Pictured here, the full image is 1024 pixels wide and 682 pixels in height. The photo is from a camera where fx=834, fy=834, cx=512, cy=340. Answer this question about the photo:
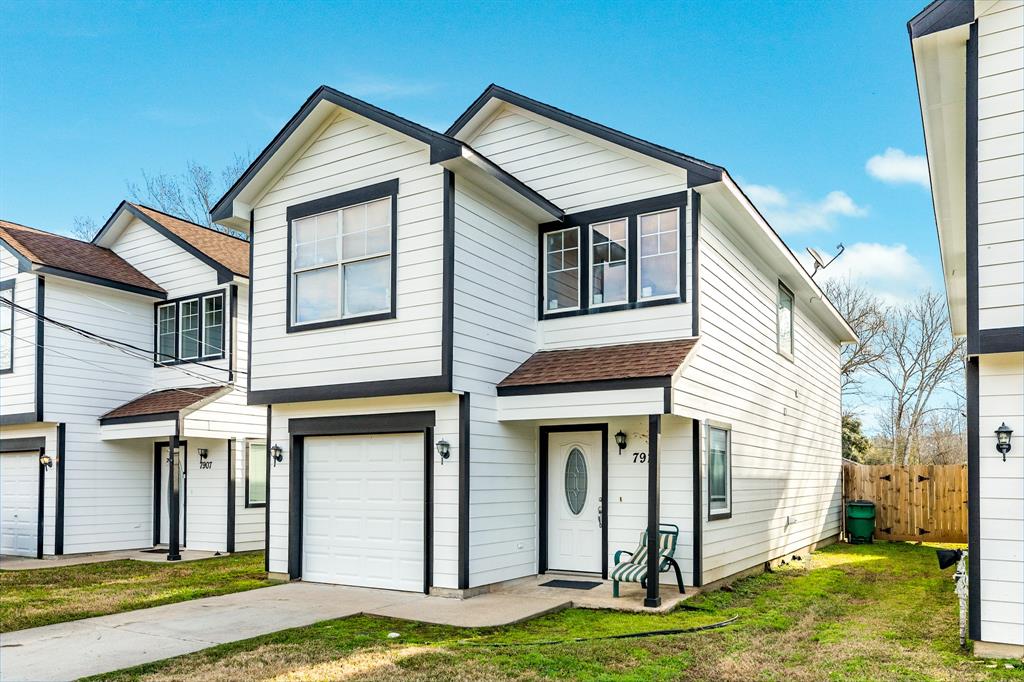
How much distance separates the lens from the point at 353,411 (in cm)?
1123

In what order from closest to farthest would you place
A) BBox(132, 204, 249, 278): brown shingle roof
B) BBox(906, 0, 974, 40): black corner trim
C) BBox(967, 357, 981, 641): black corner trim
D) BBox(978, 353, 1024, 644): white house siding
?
BBox(978, 353, 1024, 644): white house siding
BBox(967, 357, 981, 641): black corner trim
BBox(906, 0, 974, 40): black corner trim
BBox(132, 204, 249, 278): brown shingle roof

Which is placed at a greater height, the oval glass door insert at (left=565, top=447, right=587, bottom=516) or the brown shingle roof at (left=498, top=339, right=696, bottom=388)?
the brown shingle roof at (left=498, top=339, right=696, bottom=388)

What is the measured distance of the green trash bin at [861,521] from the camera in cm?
1769

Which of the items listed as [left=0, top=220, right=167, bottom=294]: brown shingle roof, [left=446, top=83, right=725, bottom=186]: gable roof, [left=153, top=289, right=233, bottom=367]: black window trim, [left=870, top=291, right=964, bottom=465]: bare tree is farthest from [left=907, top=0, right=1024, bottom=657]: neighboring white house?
[left=870, top=291, right=964, bottom=465]: bare tree

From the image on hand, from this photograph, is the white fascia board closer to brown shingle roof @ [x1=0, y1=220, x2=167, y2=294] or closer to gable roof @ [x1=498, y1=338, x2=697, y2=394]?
gable roof @ [x1=498, y1=338, x2=697, y2=394]

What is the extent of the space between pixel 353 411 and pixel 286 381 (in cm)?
111

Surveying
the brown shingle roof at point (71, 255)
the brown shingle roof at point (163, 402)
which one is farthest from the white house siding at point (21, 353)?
the brown shingle roof at point (163, 402)

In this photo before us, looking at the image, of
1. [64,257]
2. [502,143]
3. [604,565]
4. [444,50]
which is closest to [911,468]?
[604,565]

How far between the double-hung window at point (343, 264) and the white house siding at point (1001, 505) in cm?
661

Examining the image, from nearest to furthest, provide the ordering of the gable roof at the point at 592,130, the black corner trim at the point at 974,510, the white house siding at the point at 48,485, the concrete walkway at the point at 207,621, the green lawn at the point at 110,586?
the black corner trim at the point at 974,510 → the concrete walkway at the point at 207,621 → the green lawn at the point at 110,586 → the gable roof at the point at 592,130 → the white house siding at the point at 48,485

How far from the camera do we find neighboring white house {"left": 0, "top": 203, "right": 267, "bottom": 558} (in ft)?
50.5

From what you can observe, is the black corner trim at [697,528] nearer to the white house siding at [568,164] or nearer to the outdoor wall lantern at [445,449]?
the outdoor wall lantern at [445,449]

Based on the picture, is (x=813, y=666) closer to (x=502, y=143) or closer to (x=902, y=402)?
(x=502, y=143)

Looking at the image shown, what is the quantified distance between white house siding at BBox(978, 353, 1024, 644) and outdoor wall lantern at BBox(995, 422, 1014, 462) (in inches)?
1.5
